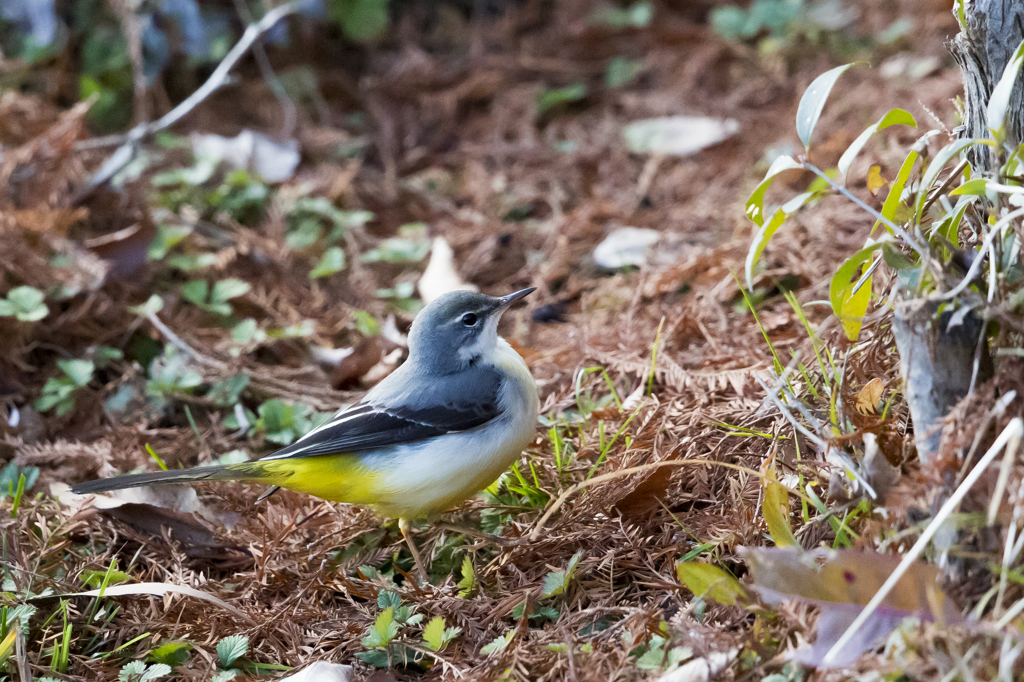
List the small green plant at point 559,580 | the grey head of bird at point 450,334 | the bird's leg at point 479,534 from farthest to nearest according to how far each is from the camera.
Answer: the grey head of bird at point 450,334 < the bird's leg at point 479,534 < the small green plant at point 559,580

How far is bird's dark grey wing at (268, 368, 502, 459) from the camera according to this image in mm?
3654

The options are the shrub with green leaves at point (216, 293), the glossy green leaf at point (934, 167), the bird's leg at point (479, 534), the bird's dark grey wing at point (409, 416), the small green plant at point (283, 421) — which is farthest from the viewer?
the shrub with green leaves at point (216, 293)

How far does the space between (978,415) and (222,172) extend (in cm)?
555

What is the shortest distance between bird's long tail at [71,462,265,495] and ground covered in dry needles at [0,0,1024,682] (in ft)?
0.90

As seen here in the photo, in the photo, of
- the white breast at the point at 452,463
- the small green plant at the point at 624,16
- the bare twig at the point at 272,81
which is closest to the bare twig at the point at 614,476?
the white breast at the point at 452,463

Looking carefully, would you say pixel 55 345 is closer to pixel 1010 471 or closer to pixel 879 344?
pixel 879 344

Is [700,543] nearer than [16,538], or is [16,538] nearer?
[700,543]

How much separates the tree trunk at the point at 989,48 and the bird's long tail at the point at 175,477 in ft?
9.89

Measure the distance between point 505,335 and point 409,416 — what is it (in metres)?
1.66

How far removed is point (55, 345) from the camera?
4.98 m

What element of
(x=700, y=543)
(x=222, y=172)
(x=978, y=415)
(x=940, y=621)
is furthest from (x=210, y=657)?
(x=222, y=172)

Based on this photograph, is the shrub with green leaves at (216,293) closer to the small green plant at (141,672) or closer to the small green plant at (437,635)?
the small green plant at (141,672)

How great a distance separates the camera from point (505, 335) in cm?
536

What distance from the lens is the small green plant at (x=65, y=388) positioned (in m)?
4.57
